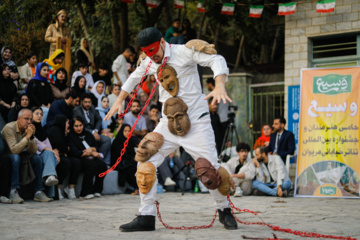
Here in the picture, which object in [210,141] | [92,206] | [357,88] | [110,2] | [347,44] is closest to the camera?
[210,141]

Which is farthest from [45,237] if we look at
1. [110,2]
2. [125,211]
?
[110,2]

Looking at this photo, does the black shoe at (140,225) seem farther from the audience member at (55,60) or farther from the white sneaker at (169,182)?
the audience member at (55,60)

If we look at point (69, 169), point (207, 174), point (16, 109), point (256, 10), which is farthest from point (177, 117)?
point (256, 10)

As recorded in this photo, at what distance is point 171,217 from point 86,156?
3.47 meters

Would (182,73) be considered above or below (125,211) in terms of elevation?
above

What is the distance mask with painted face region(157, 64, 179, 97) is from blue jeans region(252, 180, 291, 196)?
5309 mm

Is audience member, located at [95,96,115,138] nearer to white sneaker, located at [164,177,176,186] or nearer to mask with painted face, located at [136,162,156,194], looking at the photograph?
white sneaker, located at [164,177,176,186]

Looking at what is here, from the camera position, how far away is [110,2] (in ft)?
47.7

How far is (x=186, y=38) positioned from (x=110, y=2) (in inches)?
110

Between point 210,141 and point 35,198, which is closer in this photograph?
point 210,141

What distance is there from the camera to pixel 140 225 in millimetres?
5219

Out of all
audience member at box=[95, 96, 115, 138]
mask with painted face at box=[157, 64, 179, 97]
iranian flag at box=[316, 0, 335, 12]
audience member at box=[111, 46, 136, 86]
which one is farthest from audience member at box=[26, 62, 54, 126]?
iranian flag at box=[316, 0, 335, 12]

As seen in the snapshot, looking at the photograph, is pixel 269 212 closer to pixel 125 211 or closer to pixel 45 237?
pixel 125 211

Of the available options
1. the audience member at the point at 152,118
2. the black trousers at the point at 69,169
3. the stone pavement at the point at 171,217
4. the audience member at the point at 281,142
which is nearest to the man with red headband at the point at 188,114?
the stone pavement at the point at 171,217
